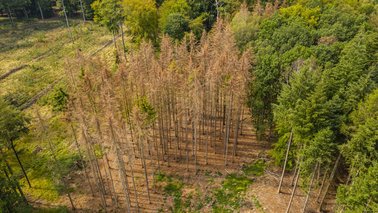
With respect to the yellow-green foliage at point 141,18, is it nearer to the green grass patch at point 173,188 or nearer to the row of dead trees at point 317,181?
the green grass patch at point 173,188

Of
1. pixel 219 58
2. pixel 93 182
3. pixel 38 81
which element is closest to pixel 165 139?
pixel 93 182

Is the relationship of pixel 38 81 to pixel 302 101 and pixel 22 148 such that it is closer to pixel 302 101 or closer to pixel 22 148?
pixel 22 148

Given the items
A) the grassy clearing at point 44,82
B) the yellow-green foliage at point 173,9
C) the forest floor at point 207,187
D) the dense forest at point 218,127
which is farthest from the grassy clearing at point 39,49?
the forest floor at point 207,187

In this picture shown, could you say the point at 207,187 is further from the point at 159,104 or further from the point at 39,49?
the point at 39,49

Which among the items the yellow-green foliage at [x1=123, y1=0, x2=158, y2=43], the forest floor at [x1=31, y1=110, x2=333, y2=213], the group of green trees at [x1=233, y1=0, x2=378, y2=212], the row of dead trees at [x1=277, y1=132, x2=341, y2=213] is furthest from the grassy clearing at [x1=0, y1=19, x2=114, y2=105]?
the row of dead trees at [x1=277, y1=132, x2=341, y2=213]

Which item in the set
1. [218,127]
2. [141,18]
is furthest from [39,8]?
[218,127]

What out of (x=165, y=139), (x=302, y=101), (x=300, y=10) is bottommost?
(x=165, y=139)
